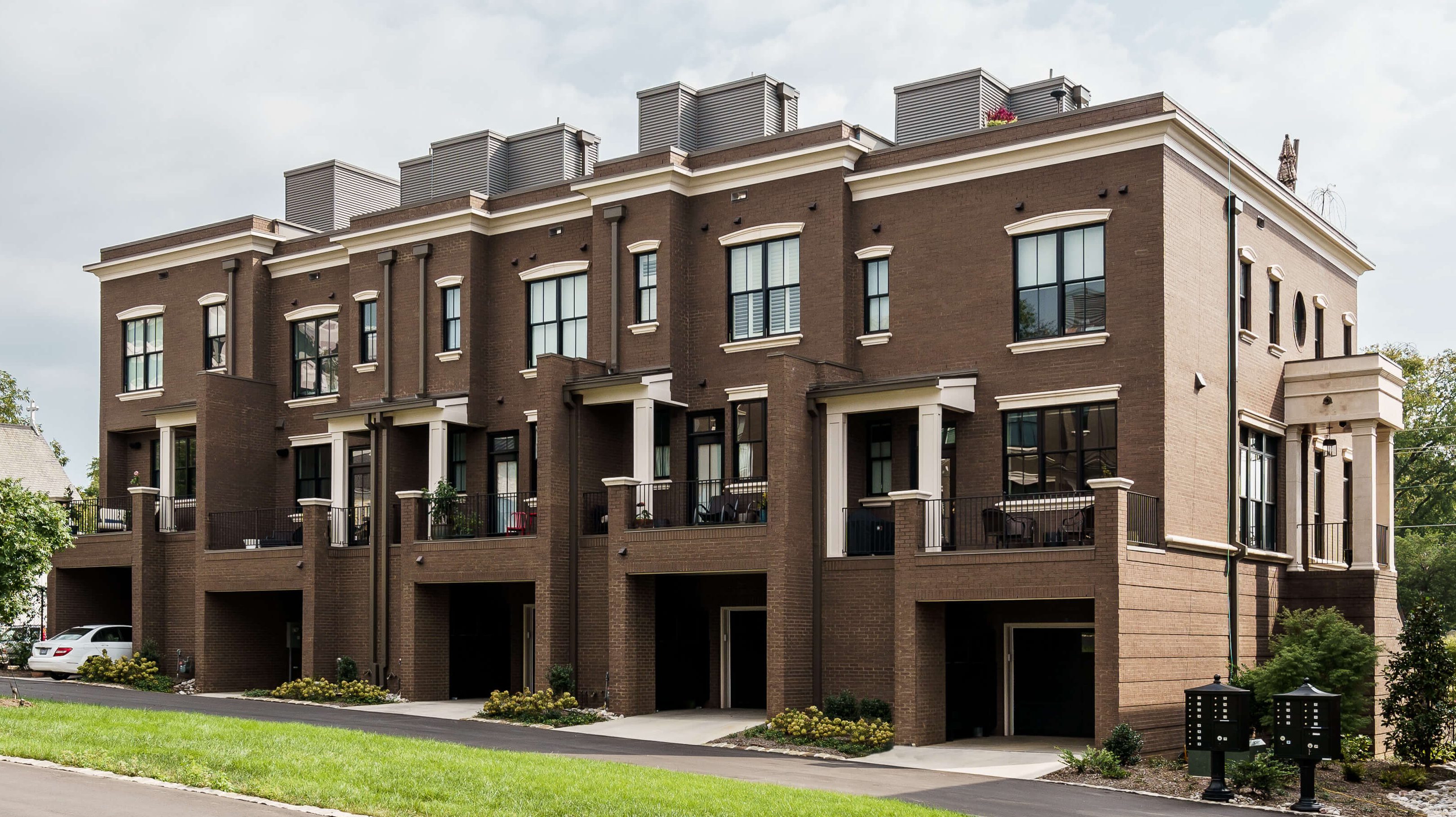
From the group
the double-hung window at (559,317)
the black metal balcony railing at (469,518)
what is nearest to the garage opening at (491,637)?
the black metal balcony railing at (469,518)

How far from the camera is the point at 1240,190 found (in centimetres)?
3047

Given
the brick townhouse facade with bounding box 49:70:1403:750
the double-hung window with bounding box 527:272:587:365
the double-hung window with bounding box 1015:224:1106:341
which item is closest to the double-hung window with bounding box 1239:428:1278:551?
the brick townhouse facade with bounding box 49:70:1403:750

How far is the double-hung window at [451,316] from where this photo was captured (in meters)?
35.2

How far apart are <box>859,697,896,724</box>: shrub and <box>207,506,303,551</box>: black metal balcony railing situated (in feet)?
49.8

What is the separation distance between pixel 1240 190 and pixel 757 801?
1882 centimetres

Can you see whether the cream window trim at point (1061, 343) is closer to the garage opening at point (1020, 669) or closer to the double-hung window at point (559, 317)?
the garage opening at point (1020, 669)

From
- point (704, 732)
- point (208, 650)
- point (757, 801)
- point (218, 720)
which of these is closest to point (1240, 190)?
point (704, 732)

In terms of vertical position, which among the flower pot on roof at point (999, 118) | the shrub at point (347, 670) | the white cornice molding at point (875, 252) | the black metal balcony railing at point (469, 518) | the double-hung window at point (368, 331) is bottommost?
the shrub at point (347, 670)

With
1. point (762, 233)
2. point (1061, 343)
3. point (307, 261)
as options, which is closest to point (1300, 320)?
point (1061, 343)

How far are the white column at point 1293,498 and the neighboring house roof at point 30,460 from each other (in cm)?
4319

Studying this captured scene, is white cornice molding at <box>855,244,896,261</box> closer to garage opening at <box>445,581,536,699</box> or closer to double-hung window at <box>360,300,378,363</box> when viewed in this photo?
garage opening at <box>445,581,536,699</box>

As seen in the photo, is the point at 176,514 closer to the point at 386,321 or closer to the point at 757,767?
the point at 386,321

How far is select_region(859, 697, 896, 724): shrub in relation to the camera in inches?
1077

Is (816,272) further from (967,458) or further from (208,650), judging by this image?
(208,650)
